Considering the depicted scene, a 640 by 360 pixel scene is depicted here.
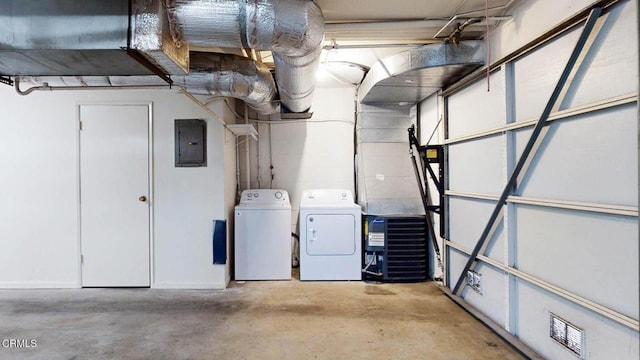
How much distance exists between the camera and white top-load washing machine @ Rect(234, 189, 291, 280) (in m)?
3.68

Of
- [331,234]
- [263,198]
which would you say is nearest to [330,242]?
[331,234]

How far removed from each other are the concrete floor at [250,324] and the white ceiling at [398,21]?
2.31m

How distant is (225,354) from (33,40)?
2.24m

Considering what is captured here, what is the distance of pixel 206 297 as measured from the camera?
3.24 metres

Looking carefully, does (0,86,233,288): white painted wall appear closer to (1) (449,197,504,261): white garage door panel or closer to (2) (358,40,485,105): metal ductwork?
(2) (358,40,485,105): metal ductwork

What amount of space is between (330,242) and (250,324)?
133 centimetres

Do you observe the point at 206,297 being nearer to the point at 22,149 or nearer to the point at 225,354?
the point at 225,354

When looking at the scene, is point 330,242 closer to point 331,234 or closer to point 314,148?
point 331,234

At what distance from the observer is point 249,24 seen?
6.07 ft

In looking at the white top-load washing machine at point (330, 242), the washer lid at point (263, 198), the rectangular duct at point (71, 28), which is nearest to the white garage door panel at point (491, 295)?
the white top-load washing machine at point (330, 242)

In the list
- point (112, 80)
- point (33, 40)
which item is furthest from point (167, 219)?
point (33, 40)

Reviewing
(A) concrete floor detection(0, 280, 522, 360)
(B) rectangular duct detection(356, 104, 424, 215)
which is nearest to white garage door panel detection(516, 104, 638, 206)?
(A) concrete floor detection(0, 280, 522, 360)

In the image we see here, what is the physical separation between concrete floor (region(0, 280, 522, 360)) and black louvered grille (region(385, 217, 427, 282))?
136 millimetres

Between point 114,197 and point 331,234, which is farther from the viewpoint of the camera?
point 331,234
